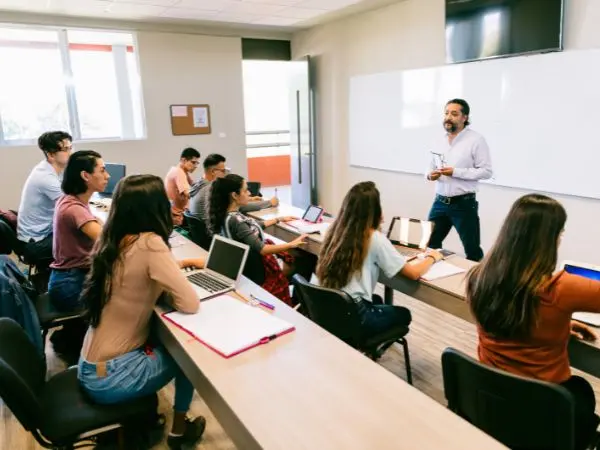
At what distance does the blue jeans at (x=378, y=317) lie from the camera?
82.8 inches

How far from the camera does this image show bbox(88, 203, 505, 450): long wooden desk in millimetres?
1053

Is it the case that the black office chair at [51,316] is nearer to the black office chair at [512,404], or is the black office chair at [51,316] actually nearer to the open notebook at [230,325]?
the open notebook at [230,325]

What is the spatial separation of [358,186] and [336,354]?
0.89 metres

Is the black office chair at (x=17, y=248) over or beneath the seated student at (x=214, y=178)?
beneath

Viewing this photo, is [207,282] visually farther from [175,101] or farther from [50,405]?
[175,101]

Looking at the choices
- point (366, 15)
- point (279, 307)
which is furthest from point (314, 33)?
point (279, 307)

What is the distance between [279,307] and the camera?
1798 millimetres

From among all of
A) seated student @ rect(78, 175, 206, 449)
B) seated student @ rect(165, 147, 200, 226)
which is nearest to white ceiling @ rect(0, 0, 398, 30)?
seated student @ rect(165, 147, 200, 226)

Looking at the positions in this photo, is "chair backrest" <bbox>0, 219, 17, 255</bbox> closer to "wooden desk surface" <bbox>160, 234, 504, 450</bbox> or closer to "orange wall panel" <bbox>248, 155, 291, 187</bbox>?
"wooden desk surface" <bbox>160, 234, 504, 450</bbox>

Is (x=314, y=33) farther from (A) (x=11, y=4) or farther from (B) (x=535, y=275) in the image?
(B) (x=535, y=275)

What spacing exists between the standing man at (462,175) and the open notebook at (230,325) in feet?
6.80

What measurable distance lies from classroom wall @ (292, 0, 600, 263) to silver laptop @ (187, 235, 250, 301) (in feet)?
9.28

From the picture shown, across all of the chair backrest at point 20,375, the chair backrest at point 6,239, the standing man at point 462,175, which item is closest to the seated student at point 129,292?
the chair backrest at point 20,375

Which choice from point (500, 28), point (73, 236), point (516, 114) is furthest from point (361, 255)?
point (500, 28)
